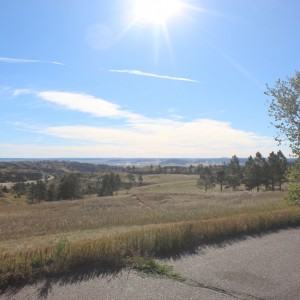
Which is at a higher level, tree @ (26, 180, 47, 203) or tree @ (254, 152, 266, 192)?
tree @ (254, 152, 266, 192)

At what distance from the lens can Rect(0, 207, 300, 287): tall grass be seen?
22.4 feet

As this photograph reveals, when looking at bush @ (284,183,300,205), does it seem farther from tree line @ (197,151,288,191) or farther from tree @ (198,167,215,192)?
tree @ (198,167,215,192)

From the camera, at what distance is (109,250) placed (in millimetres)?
7926

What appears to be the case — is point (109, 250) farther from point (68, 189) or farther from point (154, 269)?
point (68, 189)

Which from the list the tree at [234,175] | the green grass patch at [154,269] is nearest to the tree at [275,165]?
the tree at [234,175]

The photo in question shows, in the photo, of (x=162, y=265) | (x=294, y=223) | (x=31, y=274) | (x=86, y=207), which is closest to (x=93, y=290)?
(x=31, y=274)

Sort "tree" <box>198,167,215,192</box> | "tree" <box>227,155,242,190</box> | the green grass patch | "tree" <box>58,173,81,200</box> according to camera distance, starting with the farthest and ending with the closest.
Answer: "tree" <box>198,167,215,192</box> < "tree" <box>227,155,242,190</box> < "tree" <box>58,173,81,200</box> < the green grass patch

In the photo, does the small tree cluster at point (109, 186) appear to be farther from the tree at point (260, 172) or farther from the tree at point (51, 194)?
the tree at point (260, 172)

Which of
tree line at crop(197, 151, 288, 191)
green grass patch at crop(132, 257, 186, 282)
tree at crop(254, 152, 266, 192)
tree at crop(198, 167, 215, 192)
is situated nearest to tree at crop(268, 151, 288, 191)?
tree line at crop(197, 151, 288, 191)

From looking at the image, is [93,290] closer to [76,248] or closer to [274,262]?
[76,248]

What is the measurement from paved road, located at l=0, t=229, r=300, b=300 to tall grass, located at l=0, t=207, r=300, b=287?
0.43 m

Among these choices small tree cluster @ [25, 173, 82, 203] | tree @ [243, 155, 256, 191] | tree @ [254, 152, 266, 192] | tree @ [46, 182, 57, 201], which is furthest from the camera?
tree @ [46, 182, 57, 201]

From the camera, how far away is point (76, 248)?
7.72 meters

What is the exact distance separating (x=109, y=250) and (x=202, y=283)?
84.3 inches
